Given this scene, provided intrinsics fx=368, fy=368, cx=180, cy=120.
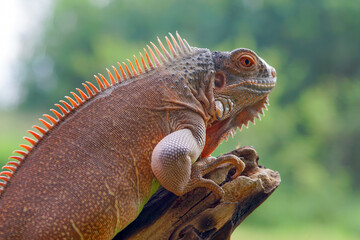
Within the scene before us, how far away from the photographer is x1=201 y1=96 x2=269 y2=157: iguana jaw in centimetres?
326

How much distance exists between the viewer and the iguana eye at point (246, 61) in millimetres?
3186

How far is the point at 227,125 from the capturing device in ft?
10.7

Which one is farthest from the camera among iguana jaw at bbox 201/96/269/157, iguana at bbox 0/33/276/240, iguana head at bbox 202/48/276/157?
iguana jaw at bbox 201/96/269/157

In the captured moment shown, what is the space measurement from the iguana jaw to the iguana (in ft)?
0.49

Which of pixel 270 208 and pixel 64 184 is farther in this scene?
pixel 270 208

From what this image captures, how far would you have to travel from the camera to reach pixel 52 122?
2.69 m

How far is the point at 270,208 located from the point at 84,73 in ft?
18.4

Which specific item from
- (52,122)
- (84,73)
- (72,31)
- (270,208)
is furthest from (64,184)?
(72,31)

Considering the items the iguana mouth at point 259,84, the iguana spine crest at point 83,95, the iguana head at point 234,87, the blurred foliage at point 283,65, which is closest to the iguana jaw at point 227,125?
the iguana head at point 234,87

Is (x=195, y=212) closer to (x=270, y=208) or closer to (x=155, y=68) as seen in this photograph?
(x=155, y=68)

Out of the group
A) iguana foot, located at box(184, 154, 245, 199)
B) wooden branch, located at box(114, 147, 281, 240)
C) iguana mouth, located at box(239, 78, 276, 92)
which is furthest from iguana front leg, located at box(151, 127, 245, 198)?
iguana mouth, located at box(239, 78, 276, 92)

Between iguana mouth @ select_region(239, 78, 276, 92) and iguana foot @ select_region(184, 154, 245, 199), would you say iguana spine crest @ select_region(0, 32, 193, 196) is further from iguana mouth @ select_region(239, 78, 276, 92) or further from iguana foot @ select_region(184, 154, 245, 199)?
iguana foot @ select_region(184, 154, 245, 199)

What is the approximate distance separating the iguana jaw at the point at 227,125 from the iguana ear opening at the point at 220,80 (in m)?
0.30

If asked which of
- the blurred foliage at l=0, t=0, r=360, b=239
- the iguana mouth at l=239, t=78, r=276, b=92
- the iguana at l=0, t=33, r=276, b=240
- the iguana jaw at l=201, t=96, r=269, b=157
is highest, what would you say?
the blurred foliage at l=0, t=0, r=360, b=239
